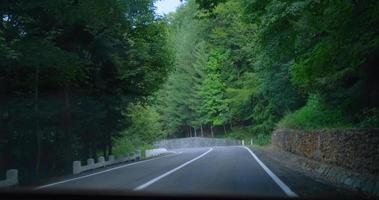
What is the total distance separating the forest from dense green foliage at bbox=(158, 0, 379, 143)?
5 centimetres

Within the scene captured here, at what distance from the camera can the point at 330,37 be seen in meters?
12.7

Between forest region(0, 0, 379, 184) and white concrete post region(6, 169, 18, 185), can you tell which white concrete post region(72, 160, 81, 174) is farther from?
white concrete post region(6, 169, 18, 185)

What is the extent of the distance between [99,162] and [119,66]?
18.1 feet

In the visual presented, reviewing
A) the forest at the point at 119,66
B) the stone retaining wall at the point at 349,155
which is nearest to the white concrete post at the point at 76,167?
the forest at the point at 119,66

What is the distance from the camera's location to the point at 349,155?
48.1ft

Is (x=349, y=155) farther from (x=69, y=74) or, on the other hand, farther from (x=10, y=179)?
(x=69, y=74)

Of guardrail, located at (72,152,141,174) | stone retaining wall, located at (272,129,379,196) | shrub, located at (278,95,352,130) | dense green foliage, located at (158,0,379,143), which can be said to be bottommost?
stone retaining wall, located at (272,129,379,196)

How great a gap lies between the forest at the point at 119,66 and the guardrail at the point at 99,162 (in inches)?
34.5

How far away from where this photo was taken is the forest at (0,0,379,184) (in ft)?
46.2

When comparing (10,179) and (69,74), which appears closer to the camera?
(10,179)

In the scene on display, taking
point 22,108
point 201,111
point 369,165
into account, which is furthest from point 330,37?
point 201,111

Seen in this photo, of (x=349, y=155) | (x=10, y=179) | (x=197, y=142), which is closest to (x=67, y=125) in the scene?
(x=10, y=179)

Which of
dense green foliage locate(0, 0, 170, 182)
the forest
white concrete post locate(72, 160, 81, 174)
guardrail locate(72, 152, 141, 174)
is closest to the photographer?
the forest

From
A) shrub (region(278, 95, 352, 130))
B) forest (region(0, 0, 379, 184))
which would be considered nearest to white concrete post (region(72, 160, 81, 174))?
forest (region(0, 0, 379, 184))
